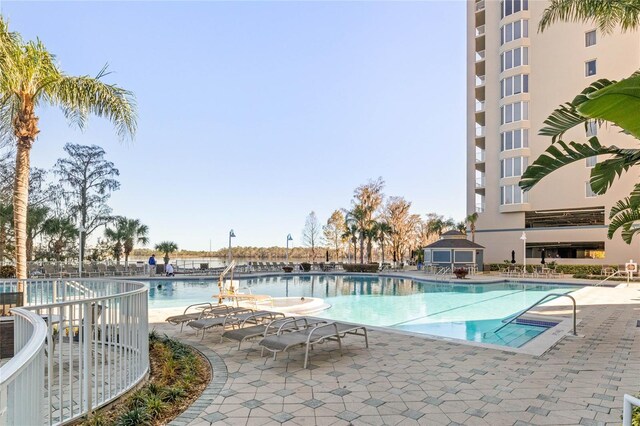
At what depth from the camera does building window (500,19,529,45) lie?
97.5 feet

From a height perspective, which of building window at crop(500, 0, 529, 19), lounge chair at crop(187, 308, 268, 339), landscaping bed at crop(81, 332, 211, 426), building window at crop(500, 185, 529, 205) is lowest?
landscaping bed at crop(81, 332, 211, 426)

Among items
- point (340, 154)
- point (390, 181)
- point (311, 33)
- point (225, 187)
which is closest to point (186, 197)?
point (225, 187)

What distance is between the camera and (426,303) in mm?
14242

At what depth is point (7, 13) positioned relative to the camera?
674cm

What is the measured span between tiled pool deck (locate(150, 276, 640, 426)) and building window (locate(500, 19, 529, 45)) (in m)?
29.9

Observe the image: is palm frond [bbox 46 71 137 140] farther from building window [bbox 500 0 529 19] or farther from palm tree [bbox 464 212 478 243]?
building window [bbox 500 0 529 19]

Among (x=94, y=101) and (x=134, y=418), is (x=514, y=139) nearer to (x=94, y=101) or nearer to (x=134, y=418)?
(x=94, y=101)

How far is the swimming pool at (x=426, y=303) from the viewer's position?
9.25 metres

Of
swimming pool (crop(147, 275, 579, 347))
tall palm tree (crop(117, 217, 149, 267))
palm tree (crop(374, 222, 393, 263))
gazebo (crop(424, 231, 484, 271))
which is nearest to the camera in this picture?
swimming pool (crop(147, 275, 579, 347))

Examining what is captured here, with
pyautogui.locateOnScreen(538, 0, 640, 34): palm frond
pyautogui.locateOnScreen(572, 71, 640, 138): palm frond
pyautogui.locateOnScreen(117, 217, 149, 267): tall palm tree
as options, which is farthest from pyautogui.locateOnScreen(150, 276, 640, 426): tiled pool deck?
pyautogui.locateOnScreen(117, 217, 149, 267): tall palm tree

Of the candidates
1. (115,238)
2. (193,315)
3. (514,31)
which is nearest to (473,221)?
(514,31)

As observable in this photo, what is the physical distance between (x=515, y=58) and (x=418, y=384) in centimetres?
3251

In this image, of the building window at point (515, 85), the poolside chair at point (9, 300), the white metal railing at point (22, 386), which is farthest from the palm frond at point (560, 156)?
the building window at point (515, 85)

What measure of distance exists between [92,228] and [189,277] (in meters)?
11.8
